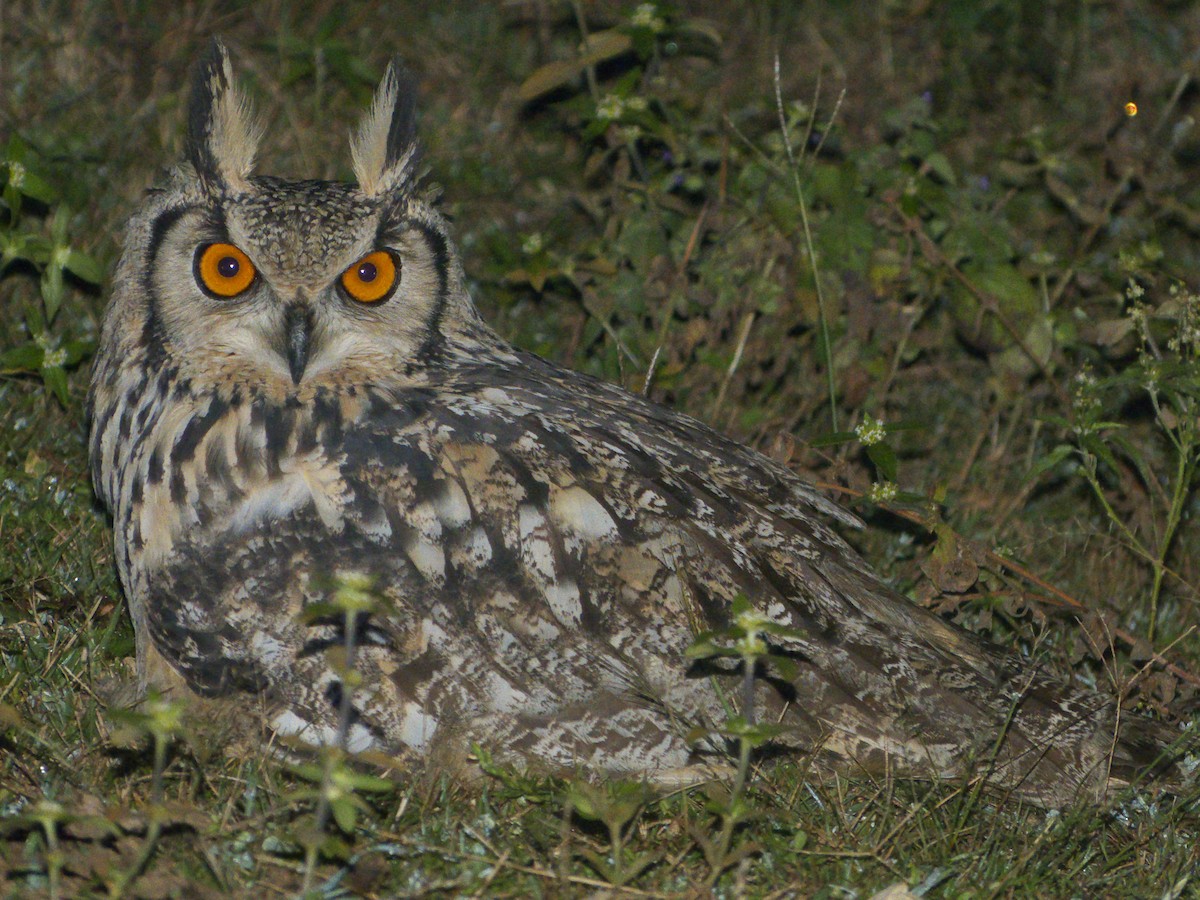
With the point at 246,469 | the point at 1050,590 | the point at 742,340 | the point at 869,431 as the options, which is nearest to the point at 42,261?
the point at 246,469

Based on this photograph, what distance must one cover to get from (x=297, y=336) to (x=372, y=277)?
0.77 ft

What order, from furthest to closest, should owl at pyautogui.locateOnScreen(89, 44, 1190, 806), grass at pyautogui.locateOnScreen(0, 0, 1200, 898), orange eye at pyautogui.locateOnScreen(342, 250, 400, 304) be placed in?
1. orange eye at pyautogui.locateOnScreen(342, 250, 400, 304)
2. owl at pyautogui.locateOnScreen(89, 44, 1190, 806)
3. grass at pyautogui.locateOnScreen(0, 0, 1200, 898)

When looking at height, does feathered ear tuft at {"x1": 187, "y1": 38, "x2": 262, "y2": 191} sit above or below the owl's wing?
above

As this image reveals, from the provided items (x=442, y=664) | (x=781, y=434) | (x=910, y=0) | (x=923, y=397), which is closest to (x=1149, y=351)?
(x=923, y=397)

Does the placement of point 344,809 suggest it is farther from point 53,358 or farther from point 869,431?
point 53,358

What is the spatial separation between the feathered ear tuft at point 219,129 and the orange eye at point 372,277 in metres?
0.32

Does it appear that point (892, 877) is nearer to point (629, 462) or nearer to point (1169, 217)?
point (629, 462)

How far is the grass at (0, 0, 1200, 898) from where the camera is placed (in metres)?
2.70

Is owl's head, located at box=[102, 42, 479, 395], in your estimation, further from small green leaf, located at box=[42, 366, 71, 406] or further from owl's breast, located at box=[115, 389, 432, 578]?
small green leaf, located at box=[42, 366, 71, 406]

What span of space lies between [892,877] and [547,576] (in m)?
0.87

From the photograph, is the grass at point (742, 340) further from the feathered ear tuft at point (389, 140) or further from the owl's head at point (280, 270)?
the feathered ear tuft at point (389, 140)

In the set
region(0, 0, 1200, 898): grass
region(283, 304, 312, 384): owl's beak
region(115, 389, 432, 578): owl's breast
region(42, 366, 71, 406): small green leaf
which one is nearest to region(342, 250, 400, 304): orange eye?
region(283, 304, 312, 384): owl's beak

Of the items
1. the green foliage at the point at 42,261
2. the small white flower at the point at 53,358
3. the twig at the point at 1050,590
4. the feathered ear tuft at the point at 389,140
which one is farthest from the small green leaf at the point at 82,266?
the twig at the point at 1050,590

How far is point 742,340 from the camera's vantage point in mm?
4523
